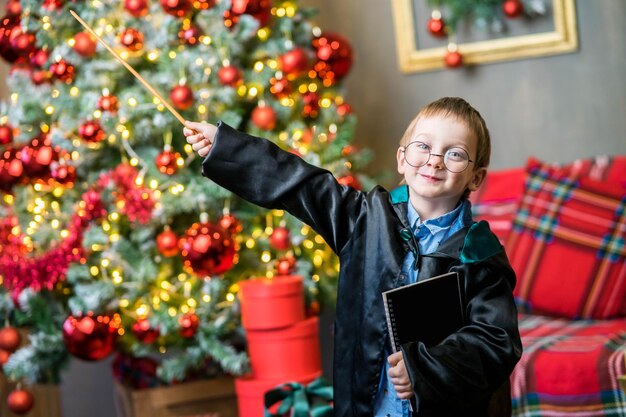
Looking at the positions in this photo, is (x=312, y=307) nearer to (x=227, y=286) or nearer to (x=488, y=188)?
(x=227, y=286)

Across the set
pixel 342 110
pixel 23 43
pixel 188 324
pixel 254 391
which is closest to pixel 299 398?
pixel 254 391

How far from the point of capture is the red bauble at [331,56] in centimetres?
292

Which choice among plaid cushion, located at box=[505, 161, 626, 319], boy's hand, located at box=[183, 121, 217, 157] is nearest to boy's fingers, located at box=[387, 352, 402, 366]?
boy's hand, located at box=[183, 121, 217, 157]

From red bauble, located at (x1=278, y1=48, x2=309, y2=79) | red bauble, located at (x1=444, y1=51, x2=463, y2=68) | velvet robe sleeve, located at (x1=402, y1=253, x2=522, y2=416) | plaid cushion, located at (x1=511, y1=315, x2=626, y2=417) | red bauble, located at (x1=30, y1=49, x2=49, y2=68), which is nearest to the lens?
velvet robe sleeve, located at (x1=402, y1=253, x2=522, y2=416)

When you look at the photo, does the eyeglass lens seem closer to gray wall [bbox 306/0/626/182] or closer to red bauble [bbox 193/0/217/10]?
red bauble [bbox 193/0/217/10]

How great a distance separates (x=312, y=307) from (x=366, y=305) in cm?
122

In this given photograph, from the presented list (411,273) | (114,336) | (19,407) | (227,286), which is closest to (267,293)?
(227,286)

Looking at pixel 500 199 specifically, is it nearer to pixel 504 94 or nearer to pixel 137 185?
pixel 504 94

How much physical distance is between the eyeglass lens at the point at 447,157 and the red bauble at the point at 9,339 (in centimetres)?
155

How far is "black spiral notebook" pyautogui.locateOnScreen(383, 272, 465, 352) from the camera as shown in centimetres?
143

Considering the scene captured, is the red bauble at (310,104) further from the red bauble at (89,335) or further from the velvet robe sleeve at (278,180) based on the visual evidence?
the velvet robe sleeve at (278,180)

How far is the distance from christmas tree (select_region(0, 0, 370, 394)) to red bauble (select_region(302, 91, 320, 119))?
0.05 metres

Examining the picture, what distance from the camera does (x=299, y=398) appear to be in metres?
2.25

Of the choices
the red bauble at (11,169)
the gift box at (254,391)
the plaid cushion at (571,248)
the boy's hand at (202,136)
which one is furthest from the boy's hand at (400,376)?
the red bauble at (11,169)
